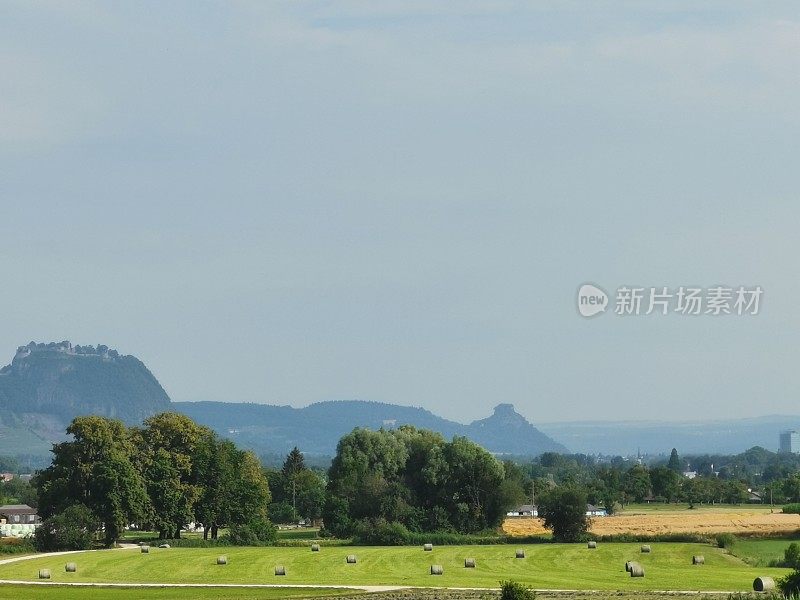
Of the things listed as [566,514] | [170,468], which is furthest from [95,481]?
[566,514]

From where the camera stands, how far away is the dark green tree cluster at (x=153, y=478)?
9044cm

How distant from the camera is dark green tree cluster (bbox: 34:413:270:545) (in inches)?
3561

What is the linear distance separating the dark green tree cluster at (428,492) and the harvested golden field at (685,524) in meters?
3.32

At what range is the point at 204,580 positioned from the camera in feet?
206

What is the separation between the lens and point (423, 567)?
6831 centimetres

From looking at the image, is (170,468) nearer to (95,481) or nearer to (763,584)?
(95,481)

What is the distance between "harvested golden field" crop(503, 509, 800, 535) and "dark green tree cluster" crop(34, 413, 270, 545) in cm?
2148

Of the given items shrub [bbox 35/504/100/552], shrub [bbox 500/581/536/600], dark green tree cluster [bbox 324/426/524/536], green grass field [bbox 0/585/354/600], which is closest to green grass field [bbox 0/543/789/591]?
green grass field [bbox 0/585/354/600]

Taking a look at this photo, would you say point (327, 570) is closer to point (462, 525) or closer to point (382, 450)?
point (462, 525)

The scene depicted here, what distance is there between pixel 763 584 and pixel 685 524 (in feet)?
186

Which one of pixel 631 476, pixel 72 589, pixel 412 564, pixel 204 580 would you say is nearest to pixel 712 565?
pixel 412 564

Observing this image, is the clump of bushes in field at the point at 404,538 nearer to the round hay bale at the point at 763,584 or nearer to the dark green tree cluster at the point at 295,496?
the round hay bale at the point at 763,584

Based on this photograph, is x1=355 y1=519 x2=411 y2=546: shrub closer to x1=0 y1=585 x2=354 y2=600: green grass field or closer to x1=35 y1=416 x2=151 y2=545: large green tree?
x1=35 y1=416 x2=151 y2=545: large green tree

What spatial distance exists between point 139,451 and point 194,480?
184 inches
